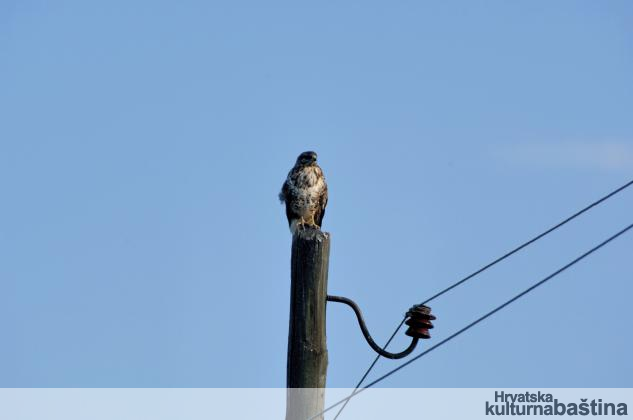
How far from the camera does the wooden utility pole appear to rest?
531cm

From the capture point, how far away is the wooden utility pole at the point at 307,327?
5309mm

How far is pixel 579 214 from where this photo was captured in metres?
5.73

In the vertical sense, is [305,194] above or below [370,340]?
above

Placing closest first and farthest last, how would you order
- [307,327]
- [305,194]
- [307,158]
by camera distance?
1. [307,327]
2. [305,194]
3. [307,158]

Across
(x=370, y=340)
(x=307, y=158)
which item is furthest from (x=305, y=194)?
(x=370, y=340)

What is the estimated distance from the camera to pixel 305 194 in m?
10.9

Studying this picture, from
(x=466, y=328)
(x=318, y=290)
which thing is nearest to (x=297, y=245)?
(x=318, y=290)

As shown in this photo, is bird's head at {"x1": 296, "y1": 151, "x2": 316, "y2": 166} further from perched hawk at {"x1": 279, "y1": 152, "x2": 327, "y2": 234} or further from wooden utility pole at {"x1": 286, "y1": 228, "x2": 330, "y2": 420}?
wooden utility pole at {"x1": 286, "y1": 228, "x2": 330, "y2": 420}

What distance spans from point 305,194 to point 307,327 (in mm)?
5594

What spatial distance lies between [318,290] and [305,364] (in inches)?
15.4

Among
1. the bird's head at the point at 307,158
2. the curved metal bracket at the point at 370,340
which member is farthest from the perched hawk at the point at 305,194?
the curved metal bracket at the point at 370,340

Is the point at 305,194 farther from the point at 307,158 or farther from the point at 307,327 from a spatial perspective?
the point at 307,327

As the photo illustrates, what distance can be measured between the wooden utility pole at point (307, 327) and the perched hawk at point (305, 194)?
17.4ft

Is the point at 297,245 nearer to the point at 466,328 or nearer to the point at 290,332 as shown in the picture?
the point at 290,332
